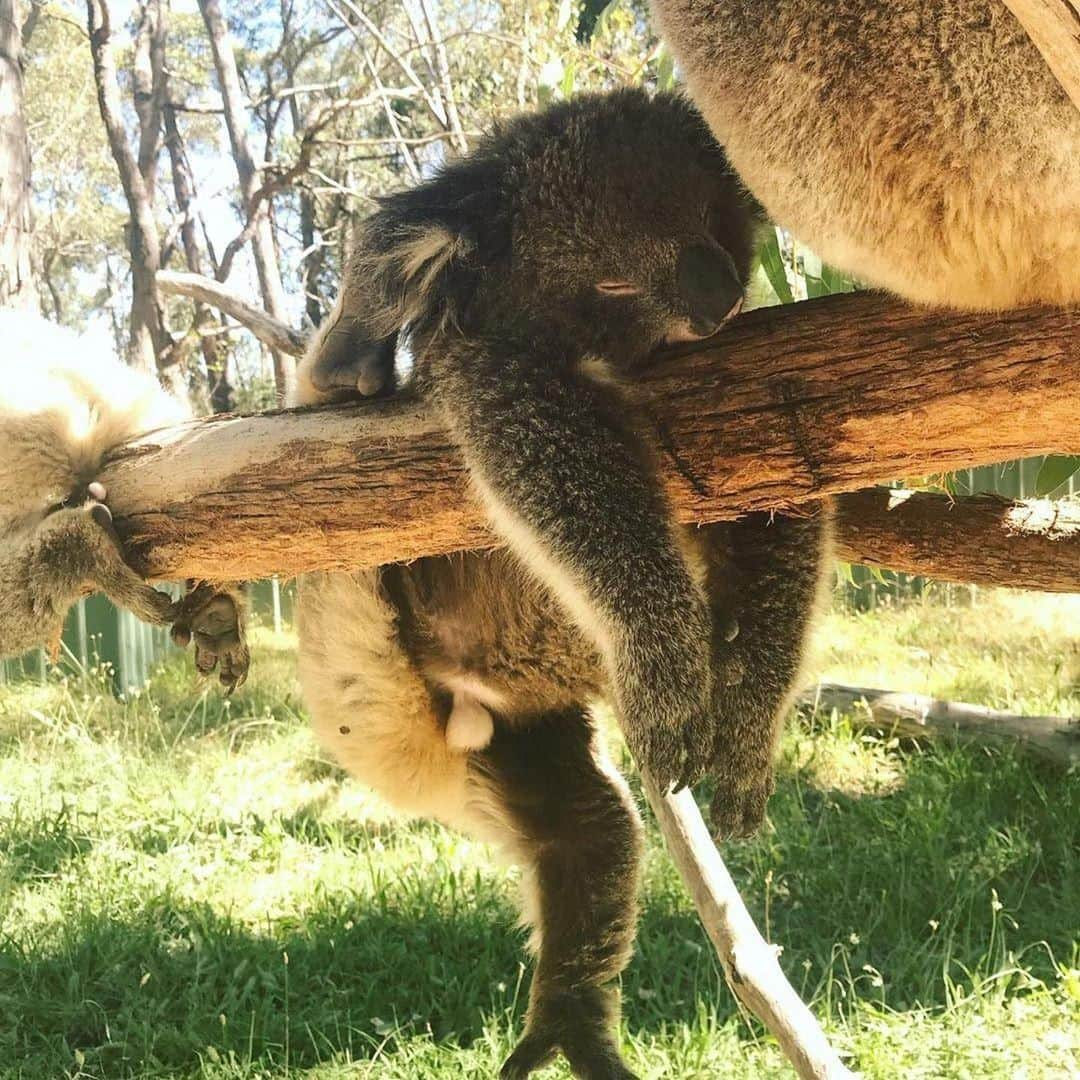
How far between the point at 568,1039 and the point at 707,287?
1.63 metres

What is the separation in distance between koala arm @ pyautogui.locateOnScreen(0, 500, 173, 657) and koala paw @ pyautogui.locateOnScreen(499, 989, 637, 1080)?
4.02 ft

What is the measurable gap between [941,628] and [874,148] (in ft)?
18.7

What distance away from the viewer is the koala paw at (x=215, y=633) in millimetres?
2502

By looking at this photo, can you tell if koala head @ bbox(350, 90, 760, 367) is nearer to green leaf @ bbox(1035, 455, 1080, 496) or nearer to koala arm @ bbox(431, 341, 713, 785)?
koala arm @ bbox(431, 341, 713, 785)

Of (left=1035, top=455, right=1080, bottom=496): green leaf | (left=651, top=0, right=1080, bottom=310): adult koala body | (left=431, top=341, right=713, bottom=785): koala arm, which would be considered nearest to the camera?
(left=651, top=0, right=1080, bottom=310): adult koala body

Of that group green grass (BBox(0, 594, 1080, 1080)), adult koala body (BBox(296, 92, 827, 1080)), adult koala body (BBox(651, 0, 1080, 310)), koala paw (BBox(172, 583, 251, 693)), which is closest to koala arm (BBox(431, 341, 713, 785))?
adult koala body (BBox(296, 92, 827, 1080))

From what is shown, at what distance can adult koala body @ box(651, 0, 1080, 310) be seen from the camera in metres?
1.40

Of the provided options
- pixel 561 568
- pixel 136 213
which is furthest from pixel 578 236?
pixel 136 213

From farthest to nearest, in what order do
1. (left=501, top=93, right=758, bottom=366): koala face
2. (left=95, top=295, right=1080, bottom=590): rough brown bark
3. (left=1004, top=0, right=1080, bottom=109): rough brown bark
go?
1. (left=501, top=93, right=758, bottom=366): koala face
2. (left=95, top=295, right=1080, bottom=590): rough brown bark
3. (left=1004, top=0, right=1080, bottom=109): rough brown bark

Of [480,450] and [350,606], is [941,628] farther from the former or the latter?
[480,450]

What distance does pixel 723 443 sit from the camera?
1.77 meters

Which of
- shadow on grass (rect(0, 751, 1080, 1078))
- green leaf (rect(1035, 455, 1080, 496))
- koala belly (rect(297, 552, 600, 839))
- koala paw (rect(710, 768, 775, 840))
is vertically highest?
green leaf (rect(1035, 455, 1080, 496))

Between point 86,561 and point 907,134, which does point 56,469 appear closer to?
point 86,561

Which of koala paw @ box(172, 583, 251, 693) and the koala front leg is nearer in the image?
the koala front leg
